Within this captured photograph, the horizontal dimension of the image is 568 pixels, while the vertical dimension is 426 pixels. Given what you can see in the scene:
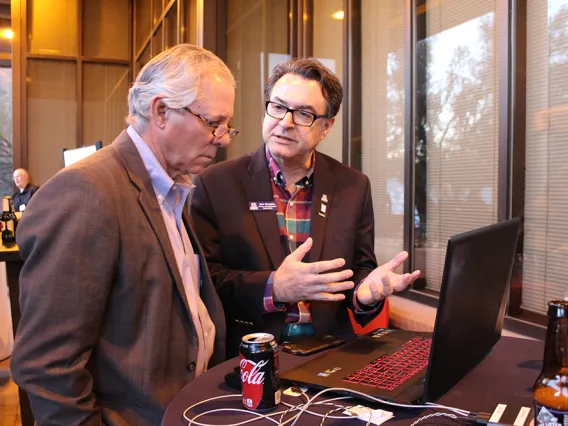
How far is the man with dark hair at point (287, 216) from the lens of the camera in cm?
177

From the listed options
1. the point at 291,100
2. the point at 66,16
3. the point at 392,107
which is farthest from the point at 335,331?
the point at 66,16

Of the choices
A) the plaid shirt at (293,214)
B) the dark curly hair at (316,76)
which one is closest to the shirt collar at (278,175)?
the plaid shirt at (293,214)

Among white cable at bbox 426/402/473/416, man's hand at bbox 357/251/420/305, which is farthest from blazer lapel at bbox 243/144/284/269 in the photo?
white cable at bbox 426/402/473/416

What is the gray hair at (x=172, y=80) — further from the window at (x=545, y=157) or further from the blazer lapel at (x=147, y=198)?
the window at (x=545, y=157)

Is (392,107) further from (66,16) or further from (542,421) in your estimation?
(66,16)

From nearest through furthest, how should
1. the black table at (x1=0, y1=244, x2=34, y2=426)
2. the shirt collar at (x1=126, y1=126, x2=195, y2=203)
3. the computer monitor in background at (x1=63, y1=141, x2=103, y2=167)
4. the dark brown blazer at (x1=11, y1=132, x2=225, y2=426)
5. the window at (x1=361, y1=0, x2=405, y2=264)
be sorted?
the dark brown blazer at (x1=11, y1=132, x2=225, y2=426) < the shirt collar at (x1=126, y1=126, x2=195, y2=203) < the black table at (x1=0, y1=244, x2=34, y2=426) < the window at (x1=361, y1=0, x2=405, y2=264) < the computer monitor in background at (x1=63, y1=141, x2=103, y2=167)

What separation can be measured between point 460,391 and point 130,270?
799mm

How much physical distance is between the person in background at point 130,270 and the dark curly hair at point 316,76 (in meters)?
0.49

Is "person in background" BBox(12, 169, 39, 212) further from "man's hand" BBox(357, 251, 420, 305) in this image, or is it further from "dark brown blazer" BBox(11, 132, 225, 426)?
"man's hand" BBox(357, 251, 420, 305)

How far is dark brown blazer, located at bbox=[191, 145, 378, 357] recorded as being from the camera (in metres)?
1.77

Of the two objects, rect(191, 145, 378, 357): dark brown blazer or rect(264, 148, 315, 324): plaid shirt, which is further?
rect(264, 148, 315, 324): plaid shirt

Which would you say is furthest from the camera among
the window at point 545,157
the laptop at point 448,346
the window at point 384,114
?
the window at point 384,114

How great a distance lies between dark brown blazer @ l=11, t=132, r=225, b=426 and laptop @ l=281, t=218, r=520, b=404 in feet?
1.07

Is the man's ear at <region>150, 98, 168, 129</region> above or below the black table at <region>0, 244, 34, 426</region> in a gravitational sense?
above
